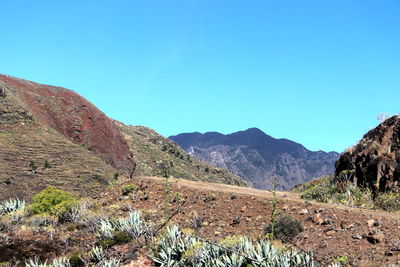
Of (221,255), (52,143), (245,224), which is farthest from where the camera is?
(52,143)

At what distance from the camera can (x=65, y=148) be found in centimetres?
5144

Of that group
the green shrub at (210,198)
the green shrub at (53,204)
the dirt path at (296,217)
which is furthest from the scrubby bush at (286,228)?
the green shrub at (53,204)

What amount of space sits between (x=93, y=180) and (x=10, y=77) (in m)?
37.5

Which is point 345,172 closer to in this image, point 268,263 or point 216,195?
point 216,195

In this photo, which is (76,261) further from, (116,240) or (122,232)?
(122,232)

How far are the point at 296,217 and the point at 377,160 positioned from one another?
252 inches

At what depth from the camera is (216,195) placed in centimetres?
1659

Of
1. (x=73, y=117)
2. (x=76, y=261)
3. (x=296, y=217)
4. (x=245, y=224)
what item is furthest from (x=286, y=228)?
(x=73, y=117)

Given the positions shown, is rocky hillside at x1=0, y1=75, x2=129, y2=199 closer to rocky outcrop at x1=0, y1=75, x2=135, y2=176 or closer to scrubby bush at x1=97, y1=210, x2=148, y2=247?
rocky outcrop at x1=0, y1=75, x2=135, y2=176

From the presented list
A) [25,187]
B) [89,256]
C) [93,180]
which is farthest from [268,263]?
[93,180]

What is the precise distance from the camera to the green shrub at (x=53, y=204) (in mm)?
16328

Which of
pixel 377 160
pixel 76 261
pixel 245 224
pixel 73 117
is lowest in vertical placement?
pixel 76 261

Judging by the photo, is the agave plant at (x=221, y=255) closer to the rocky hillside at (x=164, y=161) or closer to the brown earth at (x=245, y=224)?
the brown earth at (x=245, y=224)

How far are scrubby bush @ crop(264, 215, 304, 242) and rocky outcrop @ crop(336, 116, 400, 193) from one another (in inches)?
254
